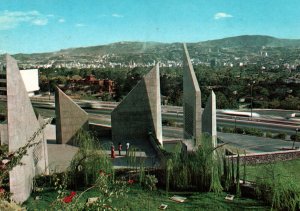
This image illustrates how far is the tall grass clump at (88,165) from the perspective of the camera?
985 centimetres

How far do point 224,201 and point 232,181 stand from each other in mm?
882

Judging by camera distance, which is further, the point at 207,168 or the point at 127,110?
the point at 127,110

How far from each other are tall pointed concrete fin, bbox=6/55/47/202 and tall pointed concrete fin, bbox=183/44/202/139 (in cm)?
576

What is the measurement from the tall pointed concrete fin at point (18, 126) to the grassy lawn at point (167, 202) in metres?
0.47

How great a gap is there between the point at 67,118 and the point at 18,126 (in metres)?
7.36

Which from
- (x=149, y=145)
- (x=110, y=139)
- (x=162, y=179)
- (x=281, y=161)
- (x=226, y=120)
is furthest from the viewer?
(x=226, y=120)

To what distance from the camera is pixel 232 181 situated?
32.0 feet

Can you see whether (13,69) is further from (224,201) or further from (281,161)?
(281,161)

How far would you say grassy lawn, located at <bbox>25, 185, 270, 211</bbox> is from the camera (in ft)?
28.5

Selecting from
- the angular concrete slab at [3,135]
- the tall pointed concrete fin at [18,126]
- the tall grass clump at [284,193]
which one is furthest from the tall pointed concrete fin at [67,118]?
the tall grass clump at [284,193]

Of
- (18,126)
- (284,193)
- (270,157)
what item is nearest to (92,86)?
(270,157)

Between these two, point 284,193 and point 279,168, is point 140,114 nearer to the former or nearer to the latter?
point 279,168

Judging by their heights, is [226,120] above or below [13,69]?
below

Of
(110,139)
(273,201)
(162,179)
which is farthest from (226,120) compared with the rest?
(273,201)
